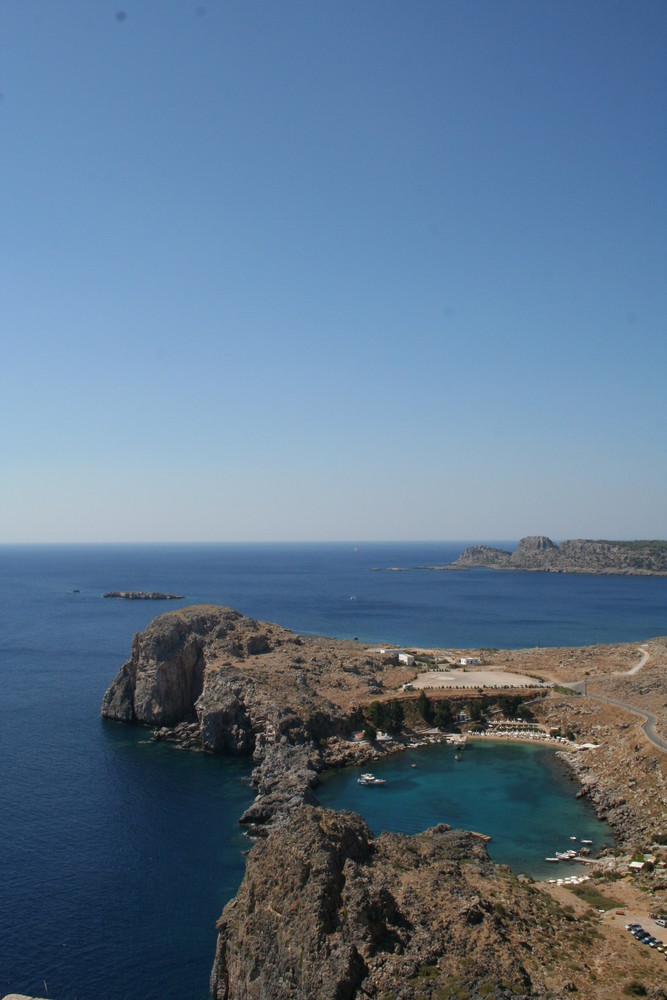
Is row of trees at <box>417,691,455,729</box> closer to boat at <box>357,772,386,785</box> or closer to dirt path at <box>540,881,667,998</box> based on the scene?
boat at <box>357,772,386,785</box>

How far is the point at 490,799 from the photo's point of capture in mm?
55375

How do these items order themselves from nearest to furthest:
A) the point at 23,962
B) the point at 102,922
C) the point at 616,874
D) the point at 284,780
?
the point at 23,962, the point at 102,922, the point at 616,874, the point at 284,780

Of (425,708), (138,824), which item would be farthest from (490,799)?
(138,824)

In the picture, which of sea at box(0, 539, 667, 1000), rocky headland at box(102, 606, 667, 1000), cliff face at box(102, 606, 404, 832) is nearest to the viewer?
rocky headland at box(102, 606, 667, 1000)

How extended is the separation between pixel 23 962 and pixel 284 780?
23.5 m

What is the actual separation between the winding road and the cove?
26.3 feet

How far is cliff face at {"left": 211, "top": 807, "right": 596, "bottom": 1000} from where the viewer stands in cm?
2450

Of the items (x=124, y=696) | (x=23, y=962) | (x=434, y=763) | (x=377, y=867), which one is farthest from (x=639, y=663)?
(x=23, y=962)

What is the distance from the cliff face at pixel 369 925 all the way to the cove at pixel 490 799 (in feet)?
47.5

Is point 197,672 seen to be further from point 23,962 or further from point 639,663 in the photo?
point 639,663

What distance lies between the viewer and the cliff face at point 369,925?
24500 millimetres

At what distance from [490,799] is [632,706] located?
25895 mm

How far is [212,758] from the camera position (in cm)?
6606

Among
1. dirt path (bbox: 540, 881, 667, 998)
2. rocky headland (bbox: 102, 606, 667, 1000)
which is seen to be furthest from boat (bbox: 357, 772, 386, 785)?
dirt path (bbox: 540, 881, 667, 998)
